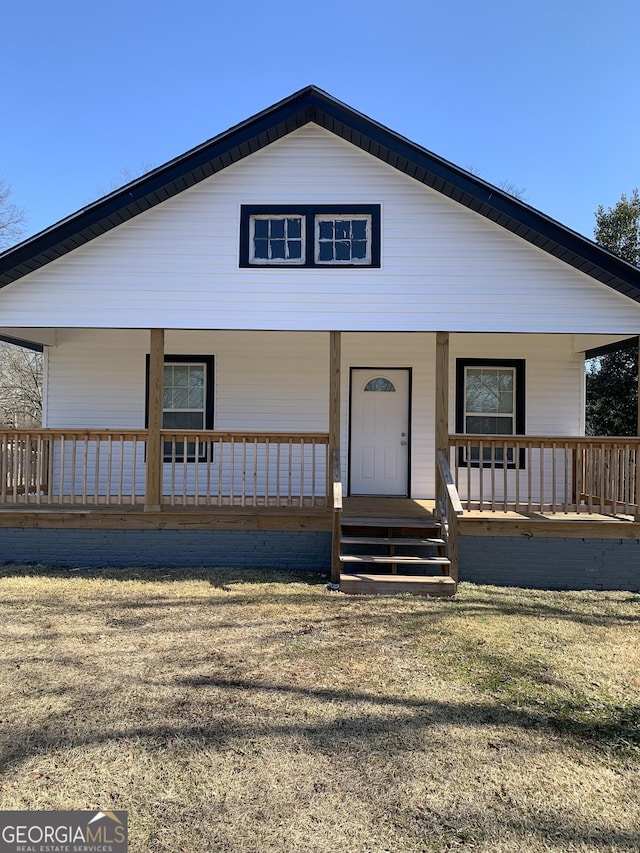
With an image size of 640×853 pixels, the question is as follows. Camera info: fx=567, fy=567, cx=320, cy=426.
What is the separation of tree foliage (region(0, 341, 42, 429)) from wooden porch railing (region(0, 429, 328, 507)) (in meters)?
17.9

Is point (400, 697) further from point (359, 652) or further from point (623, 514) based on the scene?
point (623, 514)

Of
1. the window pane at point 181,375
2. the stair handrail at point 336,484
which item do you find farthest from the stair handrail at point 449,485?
the window pane at point 181,375

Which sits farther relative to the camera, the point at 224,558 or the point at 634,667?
the point at 224,558

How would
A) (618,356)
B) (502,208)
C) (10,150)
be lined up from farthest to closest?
1. (10,150)
2. (618,356)
3. (502,208)

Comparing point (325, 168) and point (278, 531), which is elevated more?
point (325, 168)

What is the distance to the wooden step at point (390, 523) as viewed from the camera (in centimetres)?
770

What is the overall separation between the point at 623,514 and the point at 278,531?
16.4 ft

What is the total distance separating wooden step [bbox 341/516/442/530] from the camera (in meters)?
7.70

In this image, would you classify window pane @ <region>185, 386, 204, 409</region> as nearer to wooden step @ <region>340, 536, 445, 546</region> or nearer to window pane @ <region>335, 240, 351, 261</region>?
window pane @ <region>335, 240, 351, 261</region>

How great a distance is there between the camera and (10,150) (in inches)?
929

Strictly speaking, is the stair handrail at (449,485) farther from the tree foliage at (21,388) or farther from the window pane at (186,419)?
the tree foliage at (21,388)

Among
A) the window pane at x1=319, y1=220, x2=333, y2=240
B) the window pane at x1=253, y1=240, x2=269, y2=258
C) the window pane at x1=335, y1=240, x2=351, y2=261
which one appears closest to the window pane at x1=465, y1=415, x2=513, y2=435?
the window pane at x1=335, y1=240, x2=351, y2=261

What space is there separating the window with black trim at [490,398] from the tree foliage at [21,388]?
71.4 feet

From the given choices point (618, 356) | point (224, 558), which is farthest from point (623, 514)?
point (618, 356)
